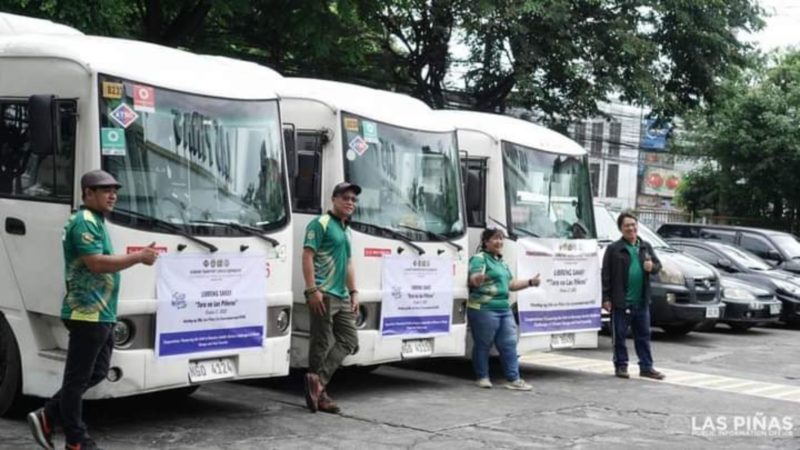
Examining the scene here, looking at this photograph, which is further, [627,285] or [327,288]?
[627,285]

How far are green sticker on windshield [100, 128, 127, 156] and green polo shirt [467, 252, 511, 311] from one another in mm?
4013

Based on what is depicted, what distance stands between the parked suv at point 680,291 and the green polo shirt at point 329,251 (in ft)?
23.2

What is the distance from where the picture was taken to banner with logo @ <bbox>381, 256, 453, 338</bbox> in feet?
31.2

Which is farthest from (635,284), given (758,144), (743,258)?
(758,144)

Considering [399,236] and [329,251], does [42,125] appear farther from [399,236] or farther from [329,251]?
[399,236]

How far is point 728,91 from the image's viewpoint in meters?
Answer: 22.4

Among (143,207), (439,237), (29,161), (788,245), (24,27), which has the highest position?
(24,27)

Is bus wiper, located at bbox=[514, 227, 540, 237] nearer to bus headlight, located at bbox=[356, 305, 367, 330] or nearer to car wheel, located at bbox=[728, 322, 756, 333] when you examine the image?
bus headlight, located at bbox=[356, 305, 367, 330]

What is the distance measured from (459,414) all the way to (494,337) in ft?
4.95

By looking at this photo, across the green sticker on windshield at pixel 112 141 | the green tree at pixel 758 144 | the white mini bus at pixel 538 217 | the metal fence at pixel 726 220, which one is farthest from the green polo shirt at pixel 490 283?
the metal fence at pixel 726 220

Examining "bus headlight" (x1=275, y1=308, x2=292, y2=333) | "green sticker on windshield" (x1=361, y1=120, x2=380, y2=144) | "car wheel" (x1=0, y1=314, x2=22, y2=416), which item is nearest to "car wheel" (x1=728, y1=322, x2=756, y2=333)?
"green sticker on windshield" (x1=361, y1=120, x2=380, y2=144)

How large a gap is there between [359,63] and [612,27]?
16.1 feet

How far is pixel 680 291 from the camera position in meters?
15.2

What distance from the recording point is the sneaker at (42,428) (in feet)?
21.3
